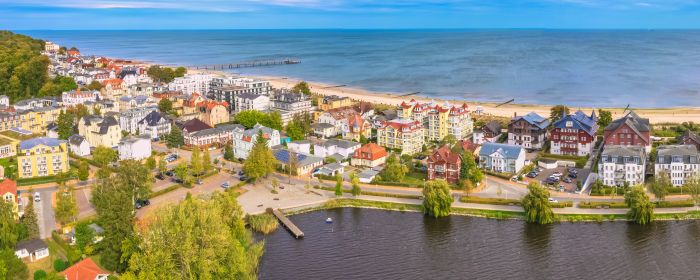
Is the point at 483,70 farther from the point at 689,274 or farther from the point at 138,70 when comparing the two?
the point at 689,274

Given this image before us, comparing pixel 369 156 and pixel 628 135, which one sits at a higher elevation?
pixel 628 135

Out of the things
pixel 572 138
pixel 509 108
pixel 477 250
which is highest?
pixel 509 108

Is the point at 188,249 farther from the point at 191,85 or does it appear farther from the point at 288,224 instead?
the point at 191,85

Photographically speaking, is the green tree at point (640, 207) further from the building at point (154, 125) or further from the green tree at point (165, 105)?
the green tree at point (165, 105)

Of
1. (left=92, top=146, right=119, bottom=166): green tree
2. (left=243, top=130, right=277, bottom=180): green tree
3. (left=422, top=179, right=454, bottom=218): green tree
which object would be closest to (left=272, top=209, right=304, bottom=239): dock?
(left=243, top=130, right=277, bottom=180): green tree

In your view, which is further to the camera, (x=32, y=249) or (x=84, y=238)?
(x=84, y=238)

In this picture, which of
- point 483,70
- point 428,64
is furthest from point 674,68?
point 428,64

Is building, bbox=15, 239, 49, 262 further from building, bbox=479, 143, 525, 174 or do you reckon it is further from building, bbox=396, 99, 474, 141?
building, bbox=396, 99, 474, 141

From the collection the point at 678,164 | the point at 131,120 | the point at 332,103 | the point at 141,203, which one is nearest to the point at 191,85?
the point at 131,120

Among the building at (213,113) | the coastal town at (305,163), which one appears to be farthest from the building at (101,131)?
the building at (213,113)
